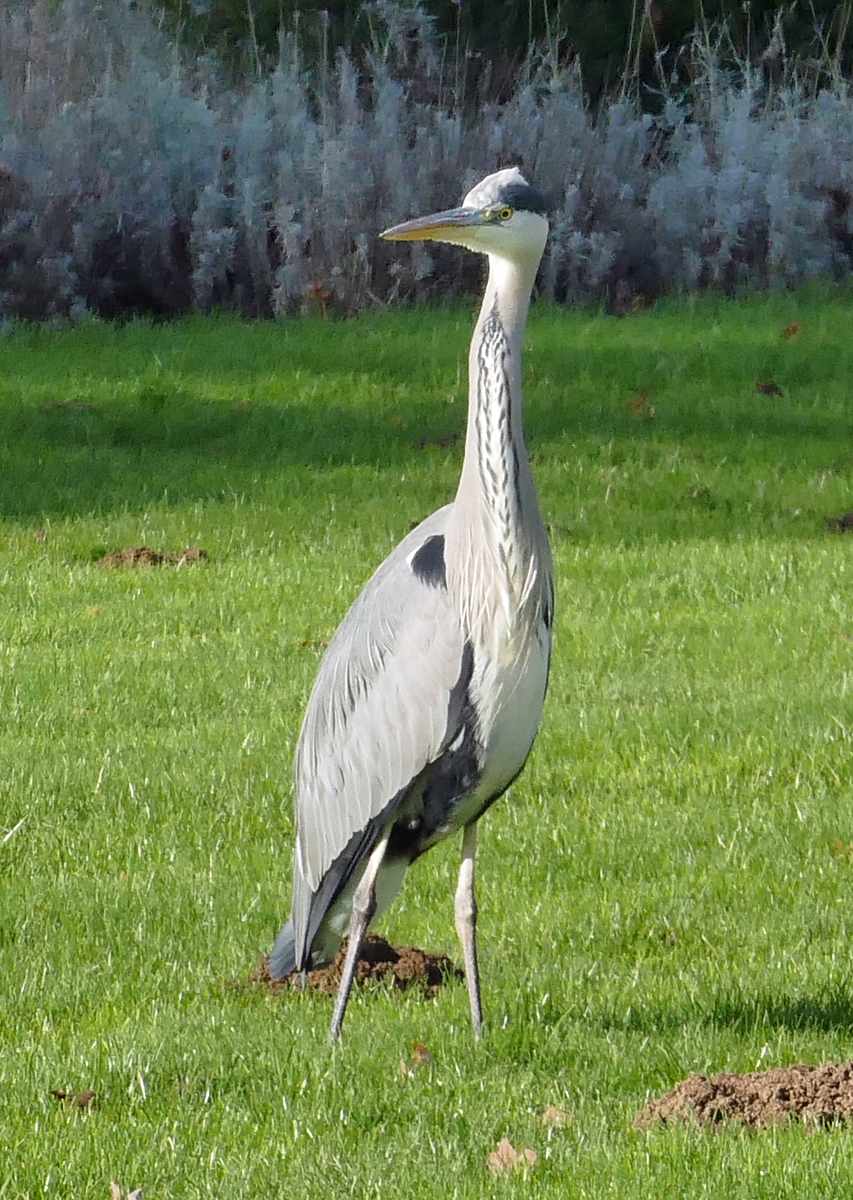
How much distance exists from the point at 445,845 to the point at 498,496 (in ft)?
7.20

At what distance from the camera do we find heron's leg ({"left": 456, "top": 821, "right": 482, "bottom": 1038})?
489cm

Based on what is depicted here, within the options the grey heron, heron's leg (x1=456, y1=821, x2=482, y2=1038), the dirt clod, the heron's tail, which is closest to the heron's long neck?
the grey heron

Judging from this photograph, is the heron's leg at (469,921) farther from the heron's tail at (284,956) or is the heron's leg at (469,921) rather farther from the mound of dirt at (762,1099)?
the mound of dirt at (762,1099)

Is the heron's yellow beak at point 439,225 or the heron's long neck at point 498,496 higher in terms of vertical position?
the heron's yellow beak at point 439,225

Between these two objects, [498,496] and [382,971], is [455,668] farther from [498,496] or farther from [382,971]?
[382,971]

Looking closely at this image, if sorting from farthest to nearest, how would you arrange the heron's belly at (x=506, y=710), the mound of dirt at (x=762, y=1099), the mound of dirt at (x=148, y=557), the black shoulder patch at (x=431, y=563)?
the mound of dirt at (x=148, y=557) → the black shoulder patch at (x=431, y=563) → the heron's belly at (x=506, y=710) → the mound of dirt at (x=762, y=1099)

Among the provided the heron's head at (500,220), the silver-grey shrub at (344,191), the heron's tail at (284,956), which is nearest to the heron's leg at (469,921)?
the heron's tail at (284,956)

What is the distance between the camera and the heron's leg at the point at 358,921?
484 centimetres

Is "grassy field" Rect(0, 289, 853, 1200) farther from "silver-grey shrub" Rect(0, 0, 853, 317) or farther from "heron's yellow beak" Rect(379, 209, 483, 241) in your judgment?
"heron's yellow beak" Rect(379, 209, 483, 241)

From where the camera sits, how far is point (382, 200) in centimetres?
1608

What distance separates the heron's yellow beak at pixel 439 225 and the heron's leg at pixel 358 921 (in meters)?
1.60

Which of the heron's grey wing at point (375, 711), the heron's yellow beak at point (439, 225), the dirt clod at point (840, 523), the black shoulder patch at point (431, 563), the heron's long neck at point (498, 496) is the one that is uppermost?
the heron's yellow beak at point (439, 225)

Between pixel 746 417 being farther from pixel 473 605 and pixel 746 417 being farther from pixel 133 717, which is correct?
pixel 473 605

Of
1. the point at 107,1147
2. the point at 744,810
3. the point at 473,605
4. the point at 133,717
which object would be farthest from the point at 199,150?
the point at 107,1147
